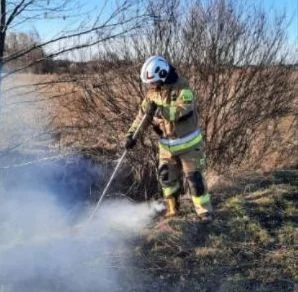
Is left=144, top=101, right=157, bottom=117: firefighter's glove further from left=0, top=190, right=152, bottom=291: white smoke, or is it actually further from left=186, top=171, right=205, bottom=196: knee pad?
left=0, top=190, right=152, bottom=291: white smoke

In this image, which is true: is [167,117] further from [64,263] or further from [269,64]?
[269,64]

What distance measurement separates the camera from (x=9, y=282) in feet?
16.0

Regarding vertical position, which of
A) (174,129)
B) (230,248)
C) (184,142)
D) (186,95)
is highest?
(186,95)

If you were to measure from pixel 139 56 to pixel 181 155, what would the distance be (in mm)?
3578

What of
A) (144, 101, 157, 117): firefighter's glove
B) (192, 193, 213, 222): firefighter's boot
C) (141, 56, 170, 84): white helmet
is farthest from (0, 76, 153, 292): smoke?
(141, 56, 170, 84): white helmet

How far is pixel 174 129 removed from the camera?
603cm

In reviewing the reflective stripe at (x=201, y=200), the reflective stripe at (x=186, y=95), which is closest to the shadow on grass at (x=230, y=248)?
the reflective stripe at (x=201, y=200)

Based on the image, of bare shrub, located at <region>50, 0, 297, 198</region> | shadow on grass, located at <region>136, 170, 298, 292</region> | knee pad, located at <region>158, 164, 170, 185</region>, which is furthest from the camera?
bare shrub, located at <region>50, 0, 297, 198</region>

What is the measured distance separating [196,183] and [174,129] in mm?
642

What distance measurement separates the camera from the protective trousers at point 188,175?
238 inches

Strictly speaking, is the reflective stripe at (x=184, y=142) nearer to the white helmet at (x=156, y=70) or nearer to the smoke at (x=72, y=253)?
the white helmet at (x=156, y=70)

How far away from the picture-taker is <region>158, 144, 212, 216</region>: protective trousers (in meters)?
6.05

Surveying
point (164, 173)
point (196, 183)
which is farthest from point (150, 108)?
point (196, 183)

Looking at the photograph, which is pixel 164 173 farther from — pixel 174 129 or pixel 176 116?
pixel 176 116
